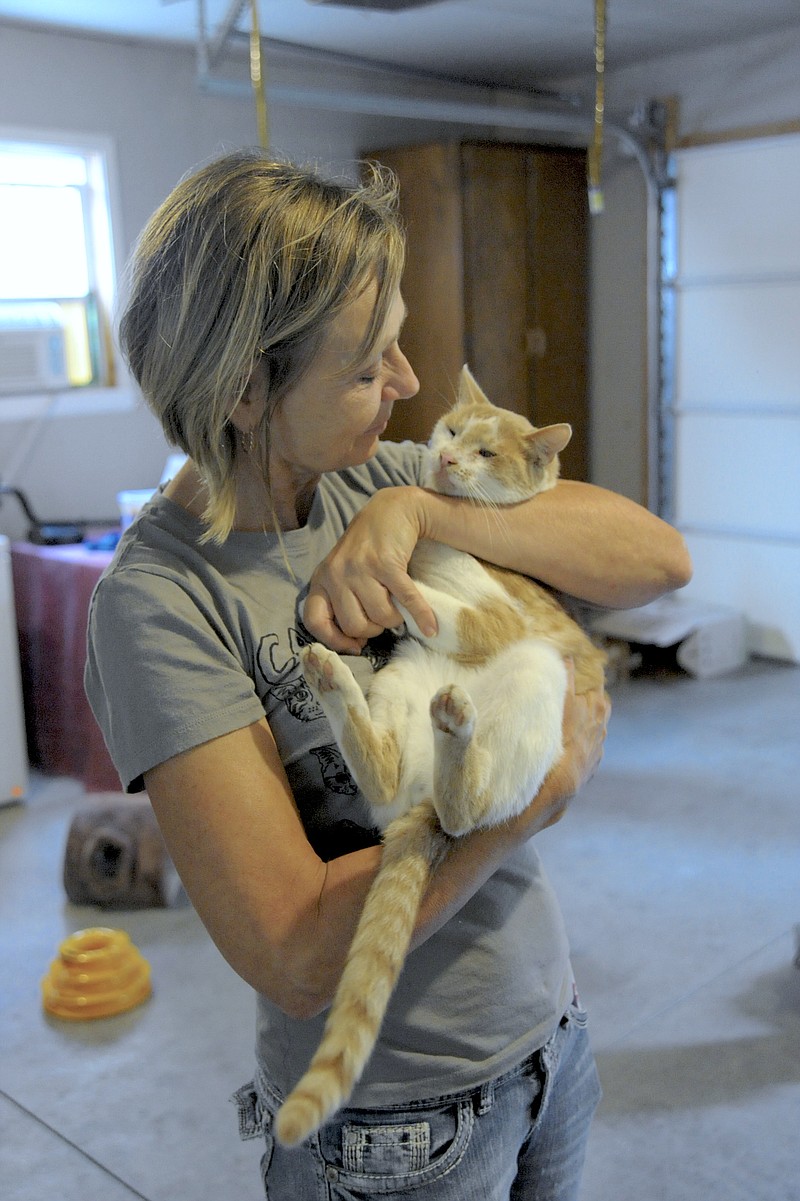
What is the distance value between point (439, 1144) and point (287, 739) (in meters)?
0.40

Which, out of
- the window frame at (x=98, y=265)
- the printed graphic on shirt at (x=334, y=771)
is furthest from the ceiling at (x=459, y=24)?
the printed graphic on shirt at (x=334, y=771)

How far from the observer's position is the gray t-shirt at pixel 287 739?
98cm

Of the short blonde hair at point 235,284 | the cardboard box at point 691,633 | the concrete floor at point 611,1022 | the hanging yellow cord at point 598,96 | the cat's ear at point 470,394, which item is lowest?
the concrete floor at point 611,1022

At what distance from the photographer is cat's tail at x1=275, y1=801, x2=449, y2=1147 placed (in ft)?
2.67

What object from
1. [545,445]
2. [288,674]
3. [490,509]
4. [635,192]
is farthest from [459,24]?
[288,674]

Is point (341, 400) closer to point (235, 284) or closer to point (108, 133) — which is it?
point (235, 284)

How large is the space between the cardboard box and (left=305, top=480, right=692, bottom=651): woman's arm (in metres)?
4.06

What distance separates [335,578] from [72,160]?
Result: 14.3ft

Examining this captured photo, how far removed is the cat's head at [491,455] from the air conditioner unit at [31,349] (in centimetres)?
355

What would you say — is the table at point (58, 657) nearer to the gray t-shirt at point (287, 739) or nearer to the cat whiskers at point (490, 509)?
the cat whiskers at point (490, 509)

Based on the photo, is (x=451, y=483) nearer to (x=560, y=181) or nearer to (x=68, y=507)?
(x=68, y=507)

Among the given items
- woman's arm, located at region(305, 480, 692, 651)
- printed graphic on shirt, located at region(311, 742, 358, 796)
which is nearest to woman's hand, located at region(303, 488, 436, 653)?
woman's arm, located at region(305, 480, 692, 651)

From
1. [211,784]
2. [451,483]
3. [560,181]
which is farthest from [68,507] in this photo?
[211,784]

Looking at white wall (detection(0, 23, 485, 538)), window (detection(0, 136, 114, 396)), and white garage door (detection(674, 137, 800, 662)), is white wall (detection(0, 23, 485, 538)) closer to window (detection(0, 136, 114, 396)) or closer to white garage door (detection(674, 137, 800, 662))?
window (detection(0, 136, 114, 396))
